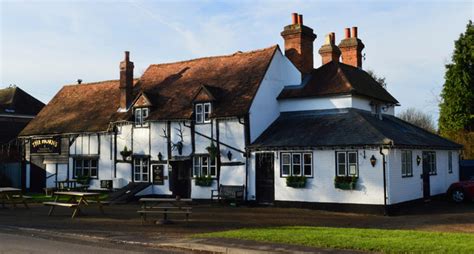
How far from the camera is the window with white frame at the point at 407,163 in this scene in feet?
74.4

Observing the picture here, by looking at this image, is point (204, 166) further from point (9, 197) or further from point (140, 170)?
point (9, 197)

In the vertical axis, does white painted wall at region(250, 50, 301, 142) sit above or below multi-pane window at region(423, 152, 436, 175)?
above

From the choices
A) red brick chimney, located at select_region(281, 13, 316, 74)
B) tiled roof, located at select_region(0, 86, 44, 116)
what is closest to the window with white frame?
red brick chimney, located at select_region(281, 13, 316, 74)

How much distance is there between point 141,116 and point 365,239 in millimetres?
18572

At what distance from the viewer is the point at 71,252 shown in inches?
468

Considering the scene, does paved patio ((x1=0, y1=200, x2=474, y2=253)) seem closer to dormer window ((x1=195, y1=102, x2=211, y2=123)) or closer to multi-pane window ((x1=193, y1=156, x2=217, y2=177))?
multi-pane window ((x1=193, y1=156, x2=217, y2=177))

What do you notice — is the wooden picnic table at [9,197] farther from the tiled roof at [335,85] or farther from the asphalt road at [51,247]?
the tiled roof at [335,85]

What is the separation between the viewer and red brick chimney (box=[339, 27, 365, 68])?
105 ft

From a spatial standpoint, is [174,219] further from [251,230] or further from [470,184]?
[470,184]

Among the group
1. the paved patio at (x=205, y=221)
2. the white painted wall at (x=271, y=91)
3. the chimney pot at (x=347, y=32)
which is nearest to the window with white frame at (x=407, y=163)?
the paved patio at (x=205, y=221)

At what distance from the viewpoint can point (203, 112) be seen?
2681 centimetres

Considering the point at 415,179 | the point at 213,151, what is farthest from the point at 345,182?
the point at 213,151

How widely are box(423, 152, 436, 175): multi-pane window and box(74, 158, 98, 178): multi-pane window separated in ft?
59.4

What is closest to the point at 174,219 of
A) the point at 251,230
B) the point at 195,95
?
the point at 251,230
